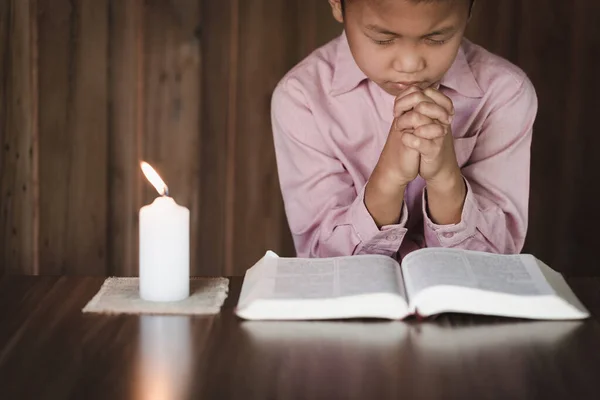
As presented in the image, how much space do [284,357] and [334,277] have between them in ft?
0.67

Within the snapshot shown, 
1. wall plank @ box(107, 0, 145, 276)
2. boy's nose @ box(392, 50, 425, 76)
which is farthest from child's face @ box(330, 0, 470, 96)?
wall plank @ box(107, 0, 145, 276)

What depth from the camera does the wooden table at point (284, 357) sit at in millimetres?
1055

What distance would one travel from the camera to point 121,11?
7.97ft

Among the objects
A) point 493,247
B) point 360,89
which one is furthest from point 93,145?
point 493,247

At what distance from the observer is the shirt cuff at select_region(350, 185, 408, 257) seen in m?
1.60

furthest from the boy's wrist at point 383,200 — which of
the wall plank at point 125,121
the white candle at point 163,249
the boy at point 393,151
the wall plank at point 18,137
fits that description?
the wall plank at point 18,137

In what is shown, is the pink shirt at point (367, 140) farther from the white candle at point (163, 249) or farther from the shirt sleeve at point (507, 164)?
the white candle at point (163, 249)

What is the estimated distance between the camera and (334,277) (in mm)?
1319

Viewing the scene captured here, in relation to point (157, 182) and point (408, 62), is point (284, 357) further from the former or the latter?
point (408, 62)

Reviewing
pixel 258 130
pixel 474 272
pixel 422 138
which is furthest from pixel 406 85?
pixel 258 130

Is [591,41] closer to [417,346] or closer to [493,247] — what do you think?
[493,247]

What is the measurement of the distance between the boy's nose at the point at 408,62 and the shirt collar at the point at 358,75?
251mm

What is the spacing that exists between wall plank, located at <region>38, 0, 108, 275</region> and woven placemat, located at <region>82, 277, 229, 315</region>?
43.3 inches

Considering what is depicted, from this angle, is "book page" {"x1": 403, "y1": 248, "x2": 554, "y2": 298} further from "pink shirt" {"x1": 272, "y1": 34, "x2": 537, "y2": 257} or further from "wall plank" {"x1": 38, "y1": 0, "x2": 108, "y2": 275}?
"wall plank" {"x1": 38, "y1": 0, "x2": 108, "y2": 275}
